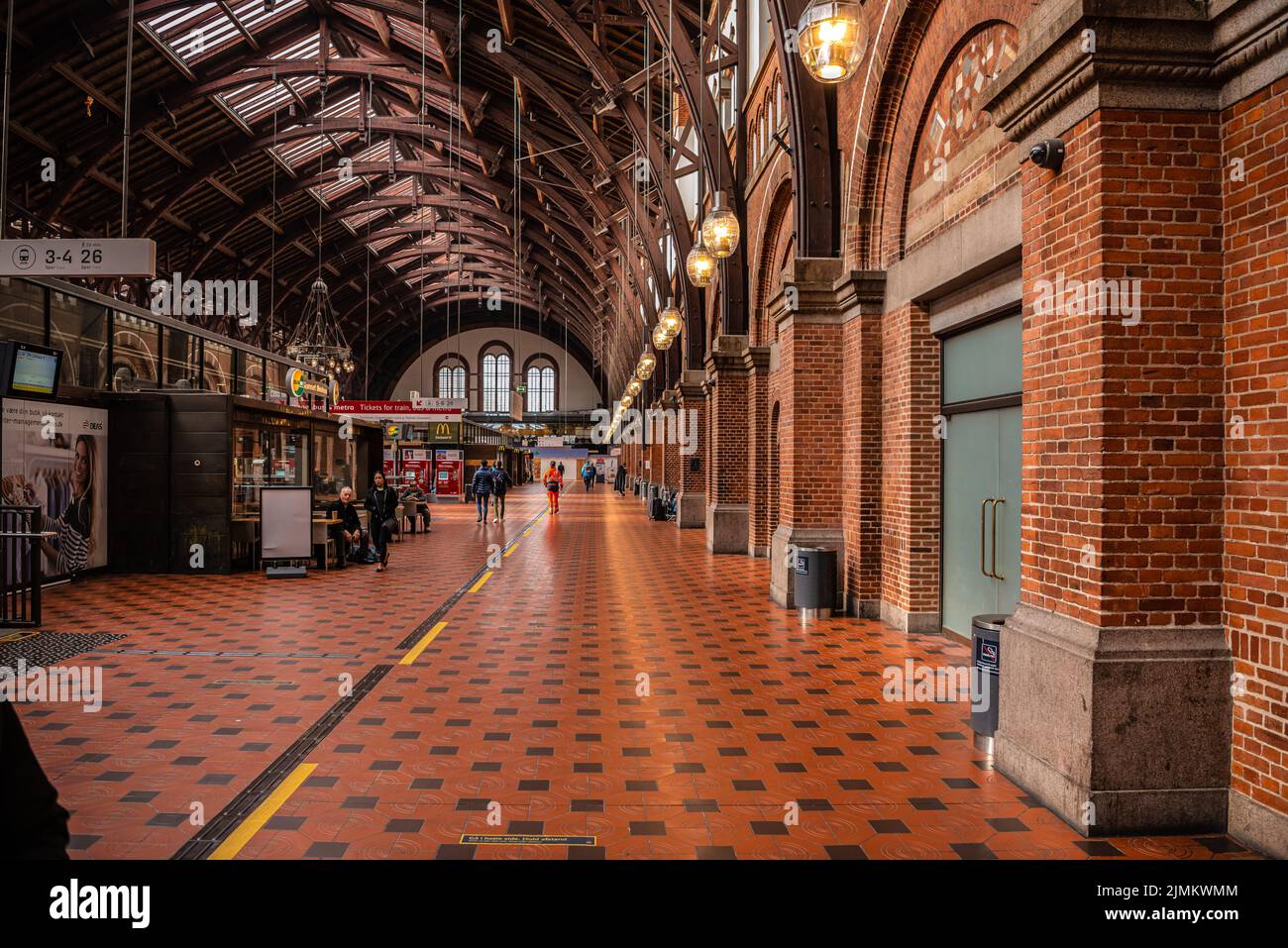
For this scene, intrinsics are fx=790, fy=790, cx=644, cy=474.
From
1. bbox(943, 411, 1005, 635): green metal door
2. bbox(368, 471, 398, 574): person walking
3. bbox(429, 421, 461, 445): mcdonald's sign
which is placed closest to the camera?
bbox(943, 411, 1005, 635): green metal door

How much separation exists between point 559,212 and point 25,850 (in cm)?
3472

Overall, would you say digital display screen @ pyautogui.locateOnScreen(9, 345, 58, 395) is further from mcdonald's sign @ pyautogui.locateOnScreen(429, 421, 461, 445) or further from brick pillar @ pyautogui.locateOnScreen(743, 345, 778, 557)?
mcdonald's sign @ pyautogui.locateOnScreen(429, 421, 461, 445)

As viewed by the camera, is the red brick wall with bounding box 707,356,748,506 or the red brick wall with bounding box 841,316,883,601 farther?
the red brick wall with bounding box 707,356,748,506

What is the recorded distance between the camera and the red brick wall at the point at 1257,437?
133 inches

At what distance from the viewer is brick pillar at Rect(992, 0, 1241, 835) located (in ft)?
11.9

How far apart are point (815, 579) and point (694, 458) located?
12.1 m

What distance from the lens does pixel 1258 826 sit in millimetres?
3418

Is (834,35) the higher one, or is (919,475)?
(834,35)

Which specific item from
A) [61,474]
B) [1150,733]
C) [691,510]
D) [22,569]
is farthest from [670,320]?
[1150,733]

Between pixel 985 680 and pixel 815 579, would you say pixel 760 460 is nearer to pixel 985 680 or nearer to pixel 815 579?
pixel 815 579

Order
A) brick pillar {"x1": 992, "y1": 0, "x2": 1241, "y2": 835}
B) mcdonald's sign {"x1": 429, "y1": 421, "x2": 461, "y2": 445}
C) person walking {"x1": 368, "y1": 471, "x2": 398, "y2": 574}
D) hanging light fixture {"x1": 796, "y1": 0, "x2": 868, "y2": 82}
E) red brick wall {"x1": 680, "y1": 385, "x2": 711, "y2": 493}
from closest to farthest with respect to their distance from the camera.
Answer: brick pillar {"x1": 992, "y1": 0, "x2": 1241, "y2": 835}
hanging light fixture {"x1": 796, "y1": 0, "x2": 868, "y2": 82}
person walking {"x1": 368, "y1": 471, "x2": 398, "y2": 574}
red brick wall {"x1": 680, "y1": 385, "x2": 711, "y2": 493}
mcdonald's sign {"x1": 429, "y1": 421, "x2": 461, "y2": 445}

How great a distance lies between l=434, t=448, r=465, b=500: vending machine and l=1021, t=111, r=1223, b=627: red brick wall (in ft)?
94.9

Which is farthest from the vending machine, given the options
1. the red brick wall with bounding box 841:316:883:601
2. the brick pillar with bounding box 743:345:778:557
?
the red brick wall with bounding box 841:316:883:601
